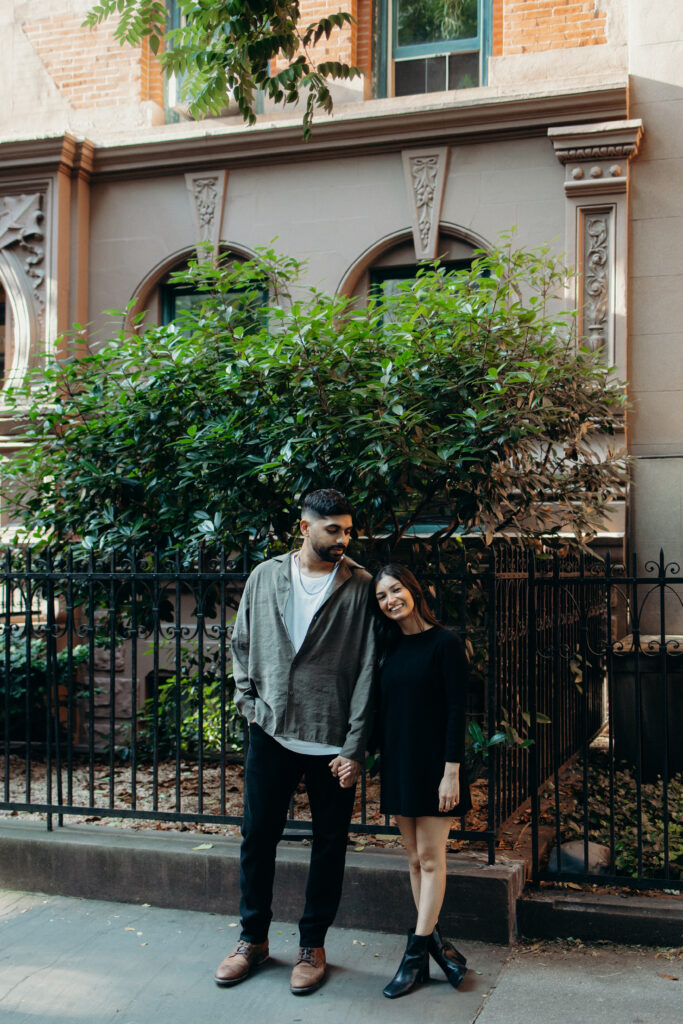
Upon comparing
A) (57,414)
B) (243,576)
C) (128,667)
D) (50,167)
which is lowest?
(128,667)

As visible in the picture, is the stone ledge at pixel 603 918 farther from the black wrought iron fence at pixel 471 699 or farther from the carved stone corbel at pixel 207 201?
the carved stone corbel at pixel 207 201

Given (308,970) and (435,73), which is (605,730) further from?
(435,73)

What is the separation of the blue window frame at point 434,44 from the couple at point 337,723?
7100mm

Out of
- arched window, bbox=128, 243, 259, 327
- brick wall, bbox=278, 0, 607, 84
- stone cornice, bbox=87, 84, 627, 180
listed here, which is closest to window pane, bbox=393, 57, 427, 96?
brick wall, bbox=278, 0, 607, 84

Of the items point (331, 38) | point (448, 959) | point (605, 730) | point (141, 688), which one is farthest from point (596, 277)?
point (448, 959)

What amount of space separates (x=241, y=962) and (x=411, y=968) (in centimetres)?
77

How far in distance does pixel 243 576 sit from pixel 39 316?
591cm

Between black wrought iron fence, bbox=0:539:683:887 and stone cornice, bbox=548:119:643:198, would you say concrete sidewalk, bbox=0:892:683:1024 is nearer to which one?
black wrought iron fence, bbox=0:539:683:887

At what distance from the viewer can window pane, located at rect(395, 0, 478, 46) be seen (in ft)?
31.8

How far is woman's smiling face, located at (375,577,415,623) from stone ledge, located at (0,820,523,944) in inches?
60.9

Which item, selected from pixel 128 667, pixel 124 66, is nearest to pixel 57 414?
pixel 128 667

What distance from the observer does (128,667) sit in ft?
30.0

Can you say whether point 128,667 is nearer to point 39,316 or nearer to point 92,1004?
point 39,316

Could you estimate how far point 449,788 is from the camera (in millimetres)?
3928
